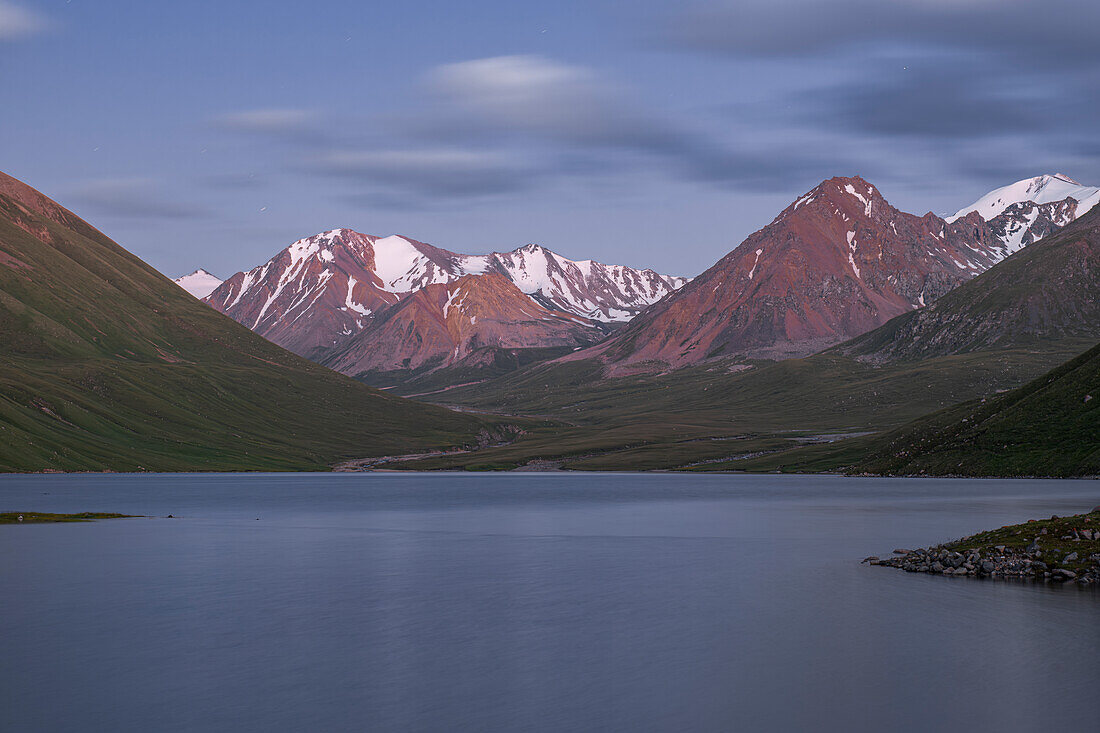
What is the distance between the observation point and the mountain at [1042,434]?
162125 millimetres

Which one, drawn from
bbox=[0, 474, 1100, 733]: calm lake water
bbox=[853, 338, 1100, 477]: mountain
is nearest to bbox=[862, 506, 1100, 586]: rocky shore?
bbox=[0, 474, 1100, 733]: calm lake water

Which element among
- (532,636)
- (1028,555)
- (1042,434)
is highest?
(1042,434)

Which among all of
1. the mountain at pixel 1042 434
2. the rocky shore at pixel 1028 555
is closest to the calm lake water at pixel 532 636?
the rocky shore at pixel 1028 555

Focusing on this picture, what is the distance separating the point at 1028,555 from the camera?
2383 inches

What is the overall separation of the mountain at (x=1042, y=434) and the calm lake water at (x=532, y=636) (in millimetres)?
73574

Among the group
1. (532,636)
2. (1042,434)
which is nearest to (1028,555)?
(532,636)

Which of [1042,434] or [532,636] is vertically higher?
[1042,434]

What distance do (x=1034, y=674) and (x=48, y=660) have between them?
40016mm

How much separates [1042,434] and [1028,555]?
126 m

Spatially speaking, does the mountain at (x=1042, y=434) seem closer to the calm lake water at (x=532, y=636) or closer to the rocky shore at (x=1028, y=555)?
the calm lake water at (x=532, y=636)

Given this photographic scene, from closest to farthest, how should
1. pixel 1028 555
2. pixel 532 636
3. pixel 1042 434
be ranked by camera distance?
pixel 532 636
pixel 1028 555
pixel 1042 434

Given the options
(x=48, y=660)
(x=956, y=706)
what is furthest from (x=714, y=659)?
(x=48, y=660)

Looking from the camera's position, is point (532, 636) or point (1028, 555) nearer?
point (532, 636)

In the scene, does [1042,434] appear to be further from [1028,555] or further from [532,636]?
[532,636]
